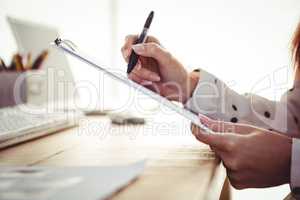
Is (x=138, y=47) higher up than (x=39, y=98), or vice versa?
(x=138, y=47)

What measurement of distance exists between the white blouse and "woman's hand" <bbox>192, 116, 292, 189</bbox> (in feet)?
0.60

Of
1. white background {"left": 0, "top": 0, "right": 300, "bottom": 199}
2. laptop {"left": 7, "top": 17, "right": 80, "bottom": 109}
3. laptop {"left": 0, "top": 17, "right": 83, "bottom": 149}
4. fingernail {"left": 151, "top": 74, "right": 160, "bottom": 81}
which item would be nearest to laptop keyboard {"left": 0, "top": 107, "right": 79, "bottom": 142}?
laptop {"left": 0, "top": 17, "right": 83, "bottom": 149}

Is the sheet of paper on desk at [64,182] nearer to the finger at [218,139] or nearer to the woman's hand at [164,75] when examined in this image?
the finger at [218,139]

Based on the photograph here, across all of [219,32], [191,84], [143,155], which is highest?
[219,32]

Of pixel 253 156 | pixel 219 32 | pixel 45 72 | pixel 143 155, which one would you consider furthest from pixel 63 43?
pixel 219 32

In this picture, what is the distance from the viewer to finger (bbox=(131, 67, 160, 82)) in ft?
2.26

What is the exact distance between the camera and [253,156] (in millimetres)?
480

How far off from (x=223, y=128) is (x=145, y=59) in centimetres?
25

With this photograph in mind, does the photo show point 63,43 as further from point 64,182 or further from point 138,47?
point 64,182

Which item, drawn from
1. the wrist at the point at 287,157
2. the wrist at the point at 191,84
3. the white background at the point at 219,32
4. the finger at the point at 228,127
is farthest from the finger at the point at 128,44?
the white background at the point at 219,32

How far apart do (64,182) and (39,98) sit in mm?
628

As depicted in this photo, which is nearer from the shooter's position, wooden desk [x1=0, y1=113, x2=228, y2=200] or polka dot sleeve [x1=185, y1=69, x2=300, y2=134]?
wooden desk [x1=0, y1=113, x2=228, y2=200]

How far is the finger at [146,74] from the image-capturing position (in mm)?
689

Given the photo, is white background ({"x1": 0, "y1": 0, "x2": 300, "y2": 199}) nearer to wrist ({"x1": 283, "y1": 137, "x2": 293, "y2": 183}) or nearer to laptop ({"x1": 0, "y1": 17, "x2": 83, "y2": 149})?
laptop ({"x1": 0, "y1": 17, "x2": 83, "y2": 149})
